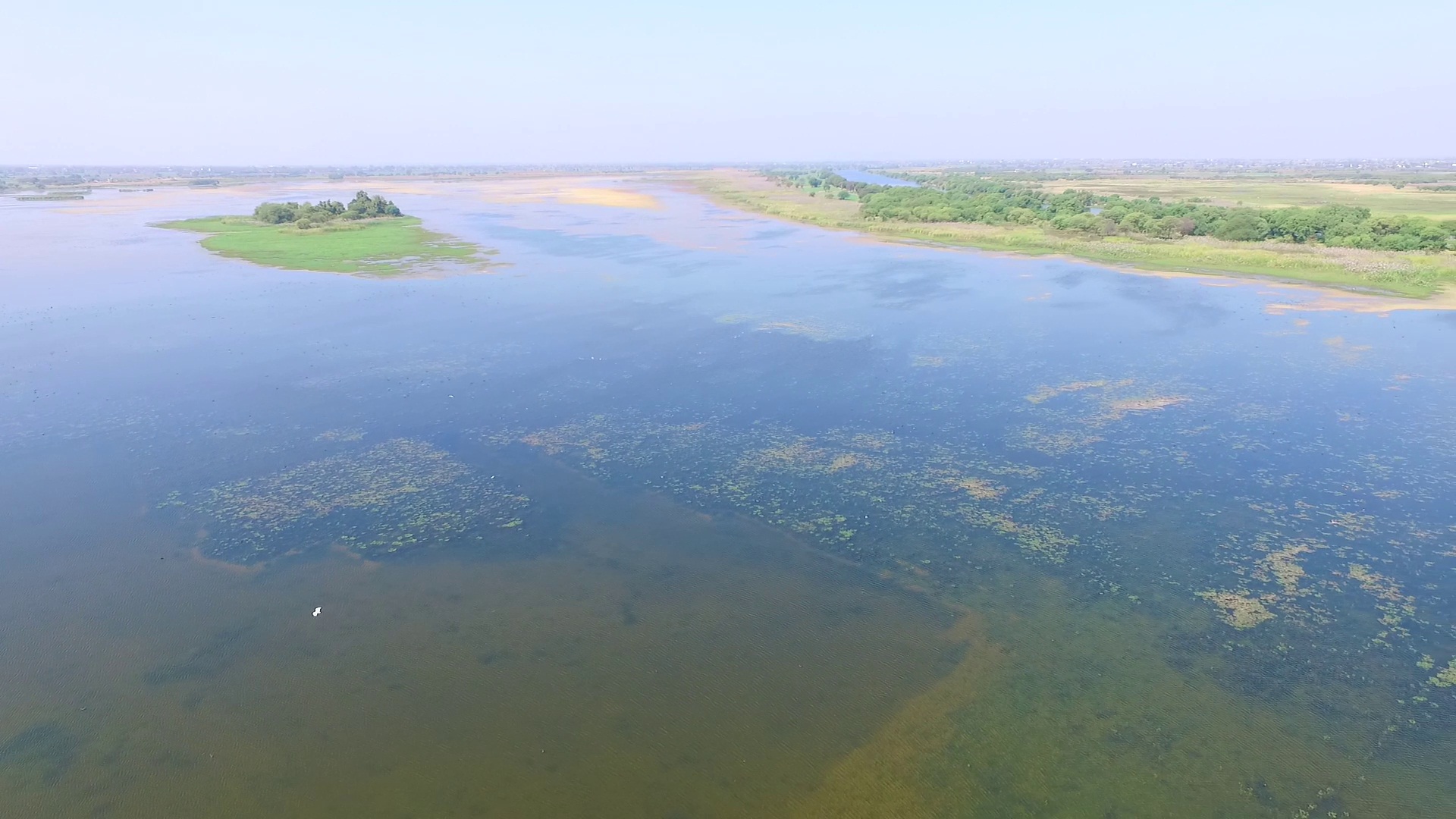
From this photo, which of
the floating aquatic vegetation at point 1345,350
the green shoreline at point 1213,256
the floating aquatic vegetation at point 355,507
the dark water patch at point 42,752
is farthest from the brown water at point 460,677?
the green shoreline at point 1213,256

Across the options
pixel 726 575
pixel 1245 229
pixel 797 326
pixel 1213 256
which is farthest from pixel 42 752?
pixel 1245 229

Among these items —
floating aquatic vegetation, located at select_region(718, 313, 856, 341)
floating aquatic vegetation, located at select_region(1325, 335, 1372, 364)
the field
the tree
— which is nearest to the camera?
floating aquatic vegetation, located at select_region(1325, 335, 1372, 364)

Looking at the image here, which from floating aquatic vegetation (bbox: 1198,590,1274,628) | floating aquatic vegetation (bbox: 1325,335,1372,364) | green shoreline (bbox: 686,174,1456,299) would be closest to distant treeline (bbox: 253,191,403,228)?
green shoreline (bbox: 686,174,1456,299)

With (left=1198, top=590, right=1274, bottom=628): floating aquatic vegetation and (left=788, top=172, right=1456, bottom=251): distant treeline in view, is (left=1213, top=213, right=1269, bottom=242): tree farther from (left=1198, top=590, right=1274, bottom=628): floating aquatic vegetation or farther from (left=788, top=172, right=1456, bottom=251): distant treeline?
(left=1198, top=590, right=1274, bottom=628): floating aquatic vegetation

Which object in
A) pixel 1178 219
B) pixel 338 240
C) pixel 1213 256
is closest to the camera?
pixel 1213 256

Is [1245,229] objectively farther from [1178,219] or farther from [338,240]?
[338,240]

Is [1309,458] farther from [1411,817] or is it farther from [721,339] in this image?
[721,339]

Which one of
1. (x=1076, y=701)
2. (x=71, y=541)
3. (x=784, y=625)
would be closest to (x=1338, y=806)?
(x=1076, y=701)

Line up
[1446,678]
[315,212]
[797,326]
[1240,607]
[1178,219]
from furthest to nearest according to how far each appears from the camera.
→ 1. [315,212]
2. [1178,219]
3. [797,326]
4. [1240,607]
5. [1446,678]

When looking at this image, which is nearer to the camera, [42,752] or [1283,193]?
[42,752]
